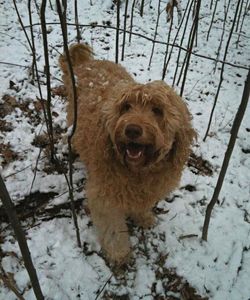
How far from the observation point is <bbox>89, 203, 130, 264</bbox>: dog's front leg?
2.96 m

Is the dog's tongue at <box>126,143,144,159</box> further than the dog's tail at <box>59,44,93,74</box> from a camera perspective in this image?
No

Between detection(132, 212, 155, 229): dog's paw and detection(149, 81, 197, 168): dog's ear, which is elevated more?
detection(149, 81, 197, 168): dog's ear

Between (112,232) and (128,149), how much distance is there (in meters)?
1.04

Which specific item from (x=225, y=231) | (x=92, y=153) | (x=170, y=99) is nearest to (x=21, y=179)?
(x=92, y=153)

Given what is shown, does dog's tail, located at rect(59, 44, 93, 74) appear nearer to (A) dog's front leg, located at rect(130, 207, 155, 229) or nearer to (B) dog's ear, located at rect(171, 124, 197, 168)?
(B) dog's ear, located at rect(171, 124, 197, 168)

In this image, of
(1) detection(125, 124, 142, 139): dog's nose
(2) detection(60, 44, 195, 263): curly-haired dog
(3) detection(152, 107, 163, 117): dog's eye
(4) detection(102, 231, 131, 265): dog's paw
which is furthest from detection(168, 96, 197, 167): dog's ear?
(4) detection(102, 231, 131, 265): dog's paw

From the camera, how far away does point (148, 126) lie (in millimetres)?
2250

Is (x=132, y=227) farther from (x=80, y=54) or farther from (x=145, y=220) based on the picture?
(x=80, y=54)

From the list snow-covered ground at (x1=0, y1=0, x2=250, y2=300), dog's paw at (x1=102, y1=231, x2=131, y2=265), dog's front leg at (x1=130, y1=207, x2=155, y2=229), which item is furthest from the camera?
dog's front leg at (x1=130, y1=207, x2=155, y2=229)

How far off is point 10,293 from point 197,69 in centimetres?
508

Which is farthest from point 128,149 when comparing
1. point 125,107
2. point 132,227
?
point 132,227

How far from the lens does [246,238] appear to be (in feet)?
10.9

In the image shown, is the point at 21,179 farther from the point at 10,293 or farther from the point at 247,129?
the point at 247,129

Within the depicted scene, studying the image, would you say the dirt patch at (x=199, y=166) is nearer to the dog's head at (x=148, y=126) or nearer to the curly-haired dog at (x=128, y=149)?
the curly-haired dog at (x=128, y=149)
